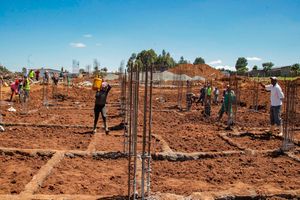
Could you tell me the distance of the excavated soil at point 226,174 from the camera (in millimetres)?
6031

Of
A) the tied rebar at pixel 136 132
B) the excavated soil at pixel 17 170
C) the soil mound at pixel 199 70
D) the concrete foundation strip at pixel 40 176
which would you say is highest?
the soil mound at pixel 199 70

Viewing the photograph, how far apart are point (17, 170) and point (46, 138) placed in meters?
3.14

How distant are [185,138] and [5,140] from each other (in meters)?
4.90

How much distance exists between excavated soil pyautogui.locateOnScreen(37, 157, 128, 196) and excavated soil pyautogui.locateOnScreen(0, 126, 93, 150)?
4.43 ft

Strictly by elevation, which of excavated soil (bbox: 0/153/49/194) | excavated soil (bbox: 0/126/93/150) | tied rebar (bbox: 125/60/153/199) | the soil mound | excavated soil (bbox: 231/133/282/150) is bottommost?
excavated soil (bbox: 0/153/49/194)

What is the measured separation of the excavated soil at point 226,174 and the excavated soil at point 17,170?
221cm

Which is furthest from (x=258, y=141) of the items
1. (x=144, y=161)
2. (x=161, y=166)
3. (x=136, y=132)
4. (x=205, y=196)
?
(x=144, y=161)

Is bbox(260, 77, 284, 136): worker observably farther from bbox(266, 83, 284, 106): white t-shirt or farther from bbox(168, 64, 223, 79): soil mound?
bbox(168, 64, 223, 79): soil mound

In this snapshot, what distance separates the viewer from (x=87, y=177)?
6395 millimetres

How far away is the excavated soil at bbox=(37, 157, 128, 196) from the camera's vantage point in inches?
222

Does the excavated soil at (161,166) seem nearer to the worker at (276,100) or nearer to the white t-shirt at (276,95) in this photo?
the worker at (276,100)

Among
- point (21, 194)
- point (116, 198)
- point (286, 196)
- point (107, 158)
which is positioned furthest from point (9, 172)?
point (286, 196)

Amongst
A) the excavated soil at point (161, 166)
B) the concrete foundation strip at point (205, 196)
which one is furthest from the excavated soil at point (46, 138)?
the concrete foundation strip at point (205, 196)

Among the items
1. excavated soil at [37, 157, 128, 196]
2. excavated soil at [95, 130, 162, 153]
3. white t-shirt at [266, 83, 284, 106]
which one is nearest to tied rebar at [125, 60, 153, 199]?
excavated soil at [37, 157, 128, 196]
